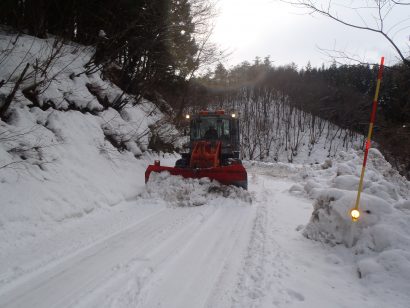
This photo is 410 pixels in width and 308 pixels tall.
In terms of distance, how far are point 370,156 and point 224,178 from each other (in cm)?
651

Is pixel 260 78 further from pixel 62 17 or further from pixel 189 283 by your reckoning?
pixel 189 283

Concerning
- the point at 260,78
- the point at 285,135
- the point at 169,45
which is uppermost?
the point at 260,78

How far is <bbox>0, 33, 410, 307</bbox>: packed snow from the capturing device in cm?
358

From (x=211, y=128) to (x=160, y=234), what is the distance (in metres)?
6.10

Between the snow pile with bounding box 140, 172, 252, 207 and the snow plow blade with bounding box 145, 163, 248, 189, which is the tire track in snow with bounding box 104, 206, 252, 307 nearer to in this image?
the snow pile with bounding box 140, 172, 252, 207

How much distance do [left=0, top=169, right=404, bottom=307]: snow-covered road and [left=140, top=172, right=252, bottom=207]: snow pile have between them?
4.75 ft

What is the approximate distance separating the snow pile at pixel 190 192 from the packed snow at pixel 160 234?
0.03 metres

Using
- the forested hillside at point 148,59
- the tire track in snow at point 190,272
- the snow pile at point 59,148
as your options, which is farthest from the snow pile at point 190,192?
the forested hillside at point 148,59

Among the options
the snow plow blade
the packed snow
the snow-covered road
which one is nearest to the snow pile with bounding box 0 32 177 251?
the packed snow

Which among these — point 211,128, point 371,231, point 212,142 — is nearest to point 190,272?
point 371,231

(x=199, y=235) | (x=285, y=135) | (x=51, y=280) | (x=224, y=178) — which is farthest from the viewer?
(x=285, y=135)

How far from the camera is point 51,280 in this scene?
3.72 metres

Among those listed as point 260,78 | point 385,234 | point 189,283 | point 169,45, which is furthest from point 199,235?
point 260,78

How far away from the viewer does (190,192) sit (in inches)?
321
